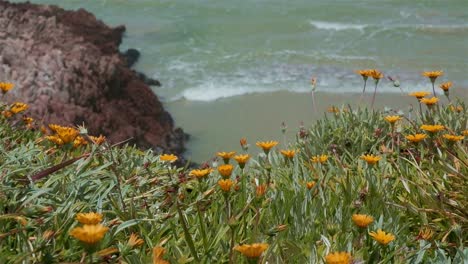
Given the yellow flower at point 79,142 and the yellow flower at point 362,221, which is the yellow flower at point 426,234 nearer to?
the yellow flower at point 362,221

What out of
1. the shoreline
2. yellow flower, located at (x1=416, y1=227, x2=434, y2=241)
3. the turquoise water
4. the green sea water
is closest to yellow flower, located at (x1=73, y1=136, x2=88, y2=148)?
yellow flower, located at (x1=416, y1=227, x2=434, y2=241)

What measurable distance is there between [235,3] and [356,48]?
534 centimetres

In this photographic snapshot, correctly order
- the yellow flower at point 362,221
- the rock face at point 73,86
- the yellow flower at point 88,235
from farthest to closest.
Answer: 1. the rock face at point 73,86
2. the yellow flower at point 362,221
3. the yellow flower at point 88,235

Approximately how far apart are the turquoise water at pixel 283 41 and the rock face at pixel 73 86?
2.22 m

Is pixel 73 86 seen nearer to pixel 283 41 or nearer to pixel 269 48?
pixel 269 48

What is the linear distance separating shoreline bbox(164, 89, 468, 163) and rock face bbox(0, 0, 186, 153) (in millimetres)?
377

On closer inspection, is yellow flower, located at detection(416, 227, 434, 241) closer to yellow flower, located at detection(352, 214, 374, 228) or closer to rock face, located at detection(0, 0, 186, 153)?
yellow flower, located at detection(352, 214, 374, 228)

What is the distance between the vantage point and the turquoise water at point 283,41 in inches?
470

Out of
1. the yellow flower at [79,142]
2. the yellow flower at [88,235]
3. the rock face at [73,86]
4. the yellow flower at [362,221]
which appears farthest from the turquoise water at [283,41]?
the yellow flower at [88,235]

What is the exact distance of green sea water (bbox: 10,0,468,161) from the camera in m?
10.6

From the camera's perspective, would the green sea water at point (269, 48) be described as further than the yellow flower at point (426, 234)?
Yes

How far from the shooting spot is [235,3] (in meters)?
18.8

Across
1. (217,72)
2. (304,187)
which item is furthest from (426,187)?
(217,72)

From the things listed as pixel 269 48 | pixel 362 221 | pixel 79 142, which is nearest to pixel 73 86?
pixel 79 142
